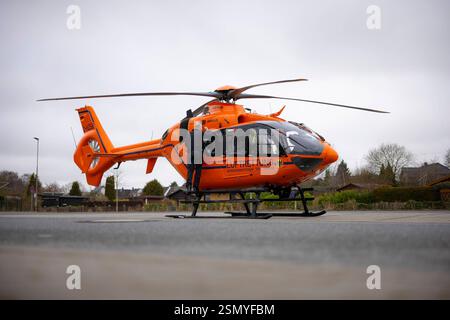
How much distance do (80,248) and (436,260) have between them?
325 cm

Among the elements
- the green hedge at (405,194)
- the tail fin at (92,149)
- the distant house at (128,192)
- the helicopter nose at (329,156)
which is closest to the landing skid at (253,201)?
the helicopter nose at (329,156)

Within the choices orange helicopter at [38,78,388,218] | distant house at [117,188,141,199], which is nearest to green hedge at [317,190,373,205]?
orange helicopter at [38,78,388,218]

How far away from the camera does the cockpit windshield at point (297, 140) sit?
39.9 ft

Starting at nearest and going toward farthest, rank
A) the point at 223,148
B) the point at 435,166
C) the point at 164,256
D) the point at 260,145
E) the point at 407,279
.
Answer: the point at 407,279 < the point at 164,256 < the point at 260,145 < the point at 223,148 < the point at 435,166

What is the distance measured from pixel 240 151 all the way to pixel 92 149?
353 inches

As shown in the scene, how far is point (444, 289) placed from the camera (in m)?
2.59

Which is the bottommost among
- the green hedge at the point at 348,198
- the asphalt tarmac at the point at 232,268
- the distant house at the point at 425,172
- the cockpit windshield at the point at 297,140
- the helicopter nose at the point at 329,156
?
the asphalt tarmac at the point at 232,268

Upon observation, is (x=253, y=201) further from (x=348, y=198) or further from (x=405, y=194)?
(x=405, y=194)

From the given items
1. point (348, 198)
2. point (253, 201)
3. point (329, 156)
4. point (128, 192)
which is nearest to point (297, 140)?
point (329, 156)

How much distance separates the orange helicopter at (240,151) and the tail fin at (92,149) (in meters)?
3.53

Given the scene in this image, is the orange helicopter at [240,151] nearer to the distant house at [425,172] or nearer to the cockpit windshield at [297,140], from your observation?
the cockpit windshield at [297,140]

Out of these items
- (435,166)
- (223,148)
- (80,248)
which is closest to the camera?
(80,248)
